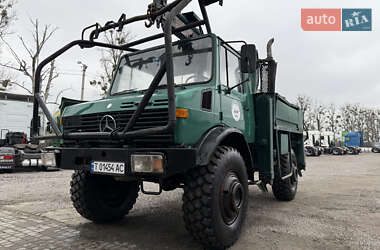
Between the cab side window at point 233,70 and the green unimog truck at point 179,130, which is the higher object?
the cab side window at point 233,70

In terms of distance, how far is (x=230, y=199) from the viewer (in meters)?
3.39

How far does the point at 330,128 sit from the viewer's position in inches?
2363

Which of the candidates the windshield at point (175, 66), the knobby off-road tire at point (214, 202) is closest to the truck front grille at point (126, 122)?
the knobby off-road tire at point (214, 202)

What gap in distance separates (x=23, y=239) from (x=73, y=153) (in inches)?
49.5

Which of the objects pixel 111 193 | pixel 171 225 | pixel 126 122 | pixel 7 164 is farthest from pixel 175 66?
pixel 7 164

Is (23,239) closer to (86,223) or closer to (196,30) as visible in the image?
(86,223)

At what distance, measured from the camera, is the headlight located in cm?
290

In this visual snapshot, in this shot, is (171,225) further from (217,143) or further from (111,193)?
(217,143)

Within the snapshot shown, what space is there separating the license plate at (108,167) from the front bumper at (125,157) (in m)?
0.04

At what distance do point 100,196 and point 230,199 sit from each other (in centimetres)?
201

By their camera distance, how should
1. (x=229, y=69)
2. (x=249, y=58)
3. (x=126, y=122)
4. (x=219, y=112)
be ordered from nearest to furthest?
(x=126, y=122), (x=219, y=112), (x=249, y=58), (x=229, y=69)

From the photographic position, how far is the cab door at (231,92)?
3.90 meters

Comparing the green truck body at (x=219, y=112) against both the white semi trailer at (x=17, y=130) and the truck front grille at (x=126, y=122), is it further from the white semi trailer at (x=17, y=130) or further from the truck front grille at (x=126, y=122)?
the white semi trailer at (x=17, y=130)

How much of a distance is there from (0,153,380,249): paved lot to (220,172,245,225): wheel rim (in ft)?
1.25
